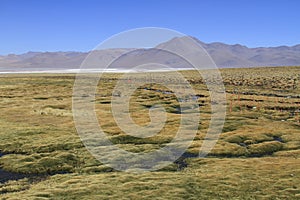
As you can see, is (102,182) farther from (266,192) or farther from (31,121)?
(31,121)

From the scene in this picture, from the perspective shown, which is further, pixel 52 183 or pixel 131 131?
pixel 131 131

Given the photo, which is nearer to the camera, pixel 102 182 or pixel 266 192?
pixel 266 192

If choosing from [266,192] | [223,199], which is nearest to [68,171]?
[223,199]

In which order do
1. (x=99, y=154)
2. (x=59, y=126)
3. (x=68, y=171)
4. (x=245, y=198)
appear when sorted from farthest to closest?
1. (x=59, y=126)
2. (x=99, y=154)
3. (x=68, y=171)
4. (x=245, y=198)

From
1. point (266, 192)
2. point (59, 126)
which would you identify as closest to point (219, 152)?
point (266, 192)

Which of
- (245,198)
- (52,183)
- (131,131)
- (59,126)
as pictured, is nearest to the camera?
(245,198)

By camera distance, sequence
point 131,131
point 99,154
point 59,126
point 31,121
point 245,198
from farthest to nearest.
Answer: point 31,121 < point 59,126 < point 131,131 < point 99,154 < point 245,198

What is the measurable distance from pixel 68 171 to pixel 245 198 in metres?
15.0

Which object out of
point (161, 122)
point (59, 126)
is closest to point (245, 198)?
point (161, 122)

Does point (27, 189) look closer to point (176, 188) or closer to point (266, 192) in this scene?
point (176, 188)

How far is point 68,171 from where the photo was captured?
29.9 meters

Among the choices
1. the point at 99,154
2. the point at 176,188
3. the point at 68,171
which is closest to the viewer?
the point at 176,188

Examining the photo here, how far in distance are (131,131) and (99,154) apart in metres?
10.5

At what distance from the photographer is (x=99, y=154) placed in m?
33.7
